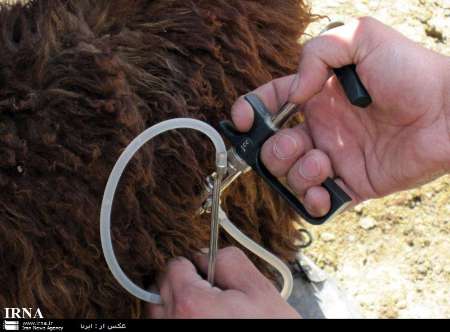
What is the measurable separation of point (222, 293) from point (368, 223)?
1.17 m

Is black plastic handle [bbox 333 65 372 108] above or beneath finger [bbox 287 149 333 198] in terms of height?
above

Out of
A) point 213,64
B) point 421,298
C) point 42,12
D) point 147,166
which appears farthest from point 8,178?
point 421,298

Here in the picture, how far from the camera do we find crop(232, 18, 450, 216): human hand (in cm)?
124

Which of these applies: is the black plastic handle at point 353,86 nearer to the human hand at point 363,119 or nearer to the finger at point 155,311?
the human hand at point 363,119

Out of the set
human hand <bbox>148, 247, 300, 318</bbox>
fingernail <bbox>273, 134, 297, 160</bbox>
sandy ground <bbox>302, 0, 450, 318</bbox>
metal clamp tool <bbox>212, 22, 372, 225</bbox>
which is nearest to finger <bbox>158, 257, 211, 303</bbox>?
human hand <bbox>148, 247, 300, 318</bbox>

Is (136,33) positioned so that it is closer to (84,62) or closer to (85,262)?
(84,62)

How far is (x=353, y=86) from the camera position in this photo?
4.02 ft

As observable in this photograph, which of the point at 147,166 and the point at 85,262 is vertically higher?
the point at 147,166

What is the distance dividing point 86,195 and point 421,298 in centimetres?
133

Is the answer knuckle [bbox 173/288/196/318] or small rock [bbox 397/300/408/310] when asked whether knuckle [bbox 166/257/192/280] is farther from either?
small rock [bbox 397/300/408/310]

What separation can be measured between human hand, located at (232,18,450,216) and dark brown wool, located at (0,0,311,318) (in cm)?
15

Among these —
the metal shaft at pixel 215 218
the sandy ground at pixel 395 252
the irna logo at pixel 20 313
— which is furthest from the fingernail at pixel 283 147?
the sandy ground at pixel 395 252
